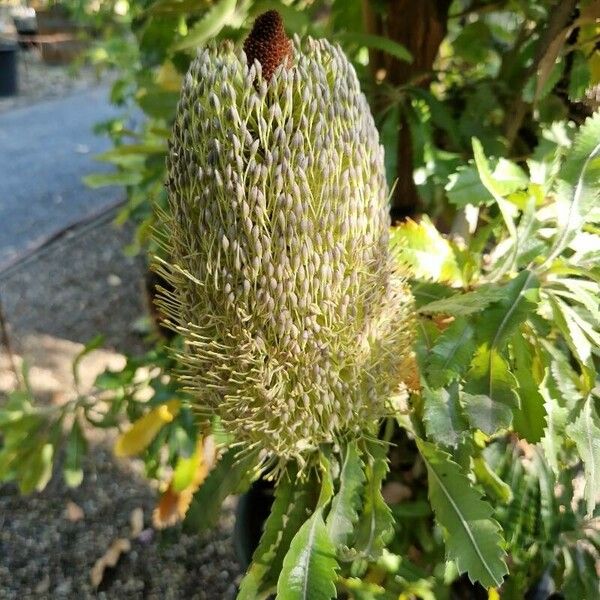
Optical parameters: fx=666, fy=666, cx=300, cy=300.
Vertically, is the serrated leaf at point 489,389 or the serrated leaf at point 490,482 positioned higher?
the serrated leaf at point 489,389

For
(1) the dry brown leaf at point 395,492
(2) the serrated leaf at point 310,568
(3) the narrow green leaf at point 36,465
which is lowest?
(3) the narrow green leaf at point 36,465

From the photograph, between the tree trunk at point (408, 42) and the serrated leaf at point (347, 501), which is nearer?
the serrated leaf at point (347, 501)

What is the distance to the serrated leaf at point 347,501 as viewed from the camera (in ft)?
2.14

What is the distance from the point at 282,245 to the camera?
544 mm

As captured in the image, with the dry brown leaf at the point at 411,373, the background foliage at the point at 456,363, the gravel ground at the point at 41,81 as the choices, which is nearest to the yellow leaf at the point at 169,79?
the background foliage at the point at 456,363

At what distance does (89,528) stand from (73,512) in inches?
2.6

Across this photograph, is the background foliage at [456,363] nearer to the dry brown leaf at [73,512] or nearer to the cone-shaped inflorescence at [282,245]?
the cone-shaped inflorescence at [282,245]

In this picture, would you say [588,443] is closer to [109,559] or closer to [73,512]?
[109,559]

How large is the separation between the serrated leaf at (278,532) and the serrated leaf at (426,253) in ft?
0.88

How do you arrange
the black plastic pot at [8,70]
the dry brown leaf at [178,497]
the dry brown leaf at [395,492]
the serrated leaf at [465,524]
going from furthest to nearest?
the black plastic pot at [8,70] < the dry brown leaf at [178,497] < the dry brown leaf at [395,492] < the serrated leaf at [465,524]

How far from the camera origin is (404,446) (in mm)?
991

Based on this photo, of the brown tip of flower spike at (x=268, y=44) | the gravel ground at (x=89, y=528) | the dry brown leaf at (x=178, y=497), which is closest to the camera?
the brown tip of flower spike at (x=268, y=44)

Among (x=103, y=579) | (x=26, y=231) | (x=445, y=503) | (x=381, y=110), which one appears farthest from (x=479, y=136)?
(x=26, y=231)

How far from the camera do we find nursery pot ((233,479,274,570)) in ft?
3.23
